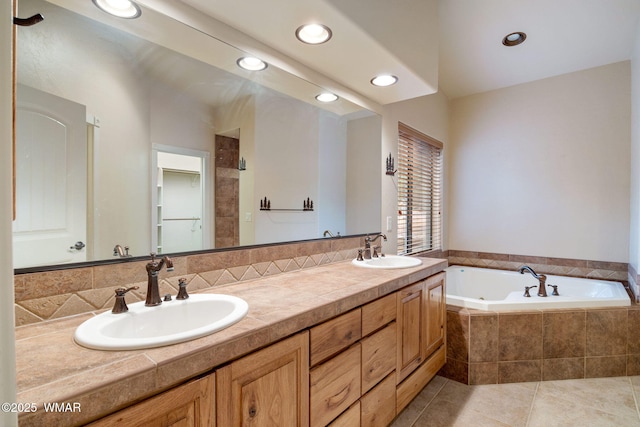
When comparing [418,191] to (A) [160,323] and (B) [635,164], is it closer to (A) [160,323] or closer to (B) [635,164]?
(B) [635,164]

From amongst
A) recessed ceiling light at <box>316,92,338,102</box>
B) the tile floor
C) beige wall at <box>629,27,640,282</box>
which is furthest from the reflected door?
beige wall at <box>629,27,640,282</box>

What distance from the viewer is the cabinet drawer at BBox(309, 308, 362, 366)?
1.15 metres

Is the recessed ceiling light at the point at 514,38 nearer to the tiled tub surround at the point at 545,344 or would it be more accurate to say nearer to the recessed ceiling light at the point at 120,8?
the tiled tub surround at the point at 545,344

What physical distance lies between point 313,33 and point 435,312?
1888 mm

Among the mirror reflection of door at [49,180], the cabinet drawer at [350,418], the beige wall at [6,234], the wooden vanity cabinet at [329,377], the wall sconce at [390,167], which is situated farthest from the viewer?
the wall sconce at [390,167]

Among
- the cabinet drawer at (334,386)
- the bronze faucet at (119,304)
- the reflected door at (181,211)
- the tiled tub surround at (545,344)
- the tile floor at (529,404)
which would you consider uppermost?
the reflected door at (181,211)

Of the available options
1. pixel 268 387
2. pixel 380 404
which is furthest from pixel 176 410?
pixel 380 404

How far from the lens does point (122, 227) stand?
120 cm

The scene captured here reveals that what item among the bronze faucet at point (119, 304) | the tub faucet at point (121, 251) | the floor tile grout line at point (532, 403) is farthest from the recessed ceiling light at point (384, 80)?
the floor tile grout line at point (532, 403)

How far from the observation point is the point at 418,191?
3.32m

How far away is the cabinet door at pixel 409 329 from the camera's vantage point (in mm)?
1669

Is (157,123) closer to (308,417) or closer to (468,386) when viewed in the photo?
(308,417)

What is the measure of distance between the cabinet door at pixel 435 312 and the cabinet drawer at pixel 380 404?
47 cm

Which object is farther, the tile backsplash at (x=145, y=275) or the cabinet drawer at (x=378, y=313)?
the cabinet drawer at (x=378, y=313)
